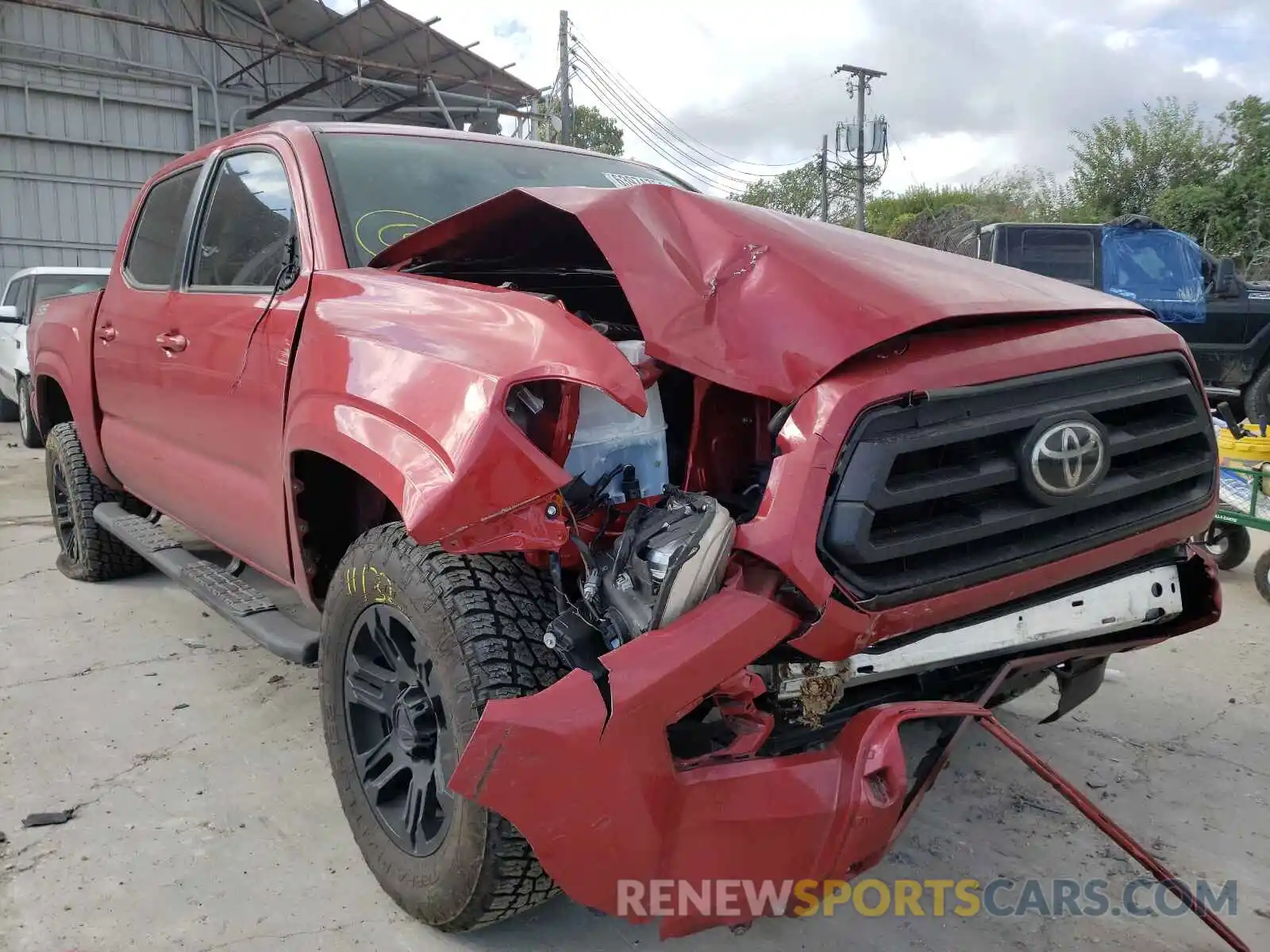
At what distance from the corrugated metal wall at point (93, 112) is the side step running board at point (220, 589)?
14.8 metres

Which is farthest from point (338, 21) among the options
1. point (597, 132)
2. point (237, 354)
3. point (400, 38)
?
point (597, 132)

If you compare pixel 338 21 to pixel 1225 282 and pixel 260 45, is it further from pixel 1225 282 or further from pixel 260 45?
pixel 1225 282

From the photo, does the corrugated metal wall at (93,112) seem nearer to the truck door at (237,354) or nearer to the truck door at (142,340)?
the truck door at (142,340)

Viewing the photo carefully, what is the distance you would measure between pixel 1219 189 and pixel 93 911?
24468mm

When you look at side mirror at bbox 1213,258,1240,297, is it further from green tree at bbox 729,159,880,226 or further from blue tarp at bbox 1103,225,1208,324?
green tree at bbox 729,159,880,226

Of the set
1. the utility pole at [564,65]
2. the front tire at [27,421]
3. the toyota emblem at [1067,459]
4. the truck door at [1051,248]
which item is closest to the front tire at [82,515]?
the toyota emblem at [1067,459]

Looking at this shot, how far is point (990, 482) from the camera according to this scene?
184 centimetres

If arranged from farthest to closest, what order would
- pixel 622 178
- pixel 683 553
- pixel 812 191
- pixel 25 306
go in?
pixel 812 191
pixel 25 306
pixel 622 178
pixel 683 553

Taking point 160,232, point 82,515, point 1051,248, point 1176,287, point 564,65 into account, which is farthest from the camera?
point 564,65

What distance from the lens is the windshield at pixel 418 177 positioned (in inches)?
108

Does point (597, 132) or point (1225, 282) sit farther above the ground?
point (597, 132)

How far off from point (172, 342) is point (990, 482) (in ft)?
9.11

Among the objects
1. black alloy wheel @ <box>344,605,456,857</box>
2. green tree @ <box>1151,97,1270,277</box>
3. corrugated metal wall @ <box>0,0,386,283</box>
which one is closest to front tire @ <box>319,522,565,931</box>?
black alloy wheel @ <box>344,605,456,857</box>

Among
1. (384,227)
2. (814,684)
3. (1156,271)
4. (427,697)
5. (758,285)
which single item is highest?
(1156,271)
